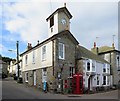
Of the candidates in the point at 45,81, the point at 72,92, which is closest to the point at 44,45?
the point at 45,81

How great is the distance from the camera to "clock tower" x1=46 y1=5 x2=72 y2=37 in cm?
2888

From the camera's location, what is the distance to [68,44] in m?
28.6

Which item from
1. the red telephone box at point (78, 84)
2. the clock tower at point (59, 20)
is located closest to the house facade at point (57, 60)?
the clock tower at point (59, 20)

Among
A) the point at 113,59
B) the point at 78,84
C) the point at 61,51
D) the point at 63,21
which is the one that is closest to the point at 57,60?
the point at 61,51

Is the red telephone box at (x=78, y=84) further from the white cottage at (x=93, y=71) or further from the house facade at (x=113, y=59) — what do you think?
the house facade at (x=113, y=59)

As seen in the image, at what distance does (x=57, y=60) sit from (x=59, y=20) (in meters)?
6.05

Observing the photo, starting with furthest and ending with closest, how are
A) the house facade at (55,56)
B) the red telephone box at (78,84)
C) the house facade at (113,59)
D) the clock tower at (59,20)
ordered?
1. the house facade at (113,59)
2. the clock tower at (59,20)
3. the red telephone box at (78,84)
4. the house facade at (55,56)

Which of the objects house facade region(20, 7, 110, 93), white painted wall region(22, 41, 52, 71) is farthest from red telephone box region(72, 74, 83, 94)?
white painted wall region(22, 41, 52, 71)

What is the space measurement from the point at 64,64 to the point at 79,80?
2.67 meters

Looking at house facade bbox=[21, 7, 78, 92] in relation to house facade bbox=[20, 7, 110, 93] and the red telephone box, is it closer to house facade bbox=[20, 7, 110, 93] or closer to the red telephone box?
house facade bbox=[20, 7, 110, 93]

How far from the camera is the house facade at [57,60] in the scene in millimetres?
25750

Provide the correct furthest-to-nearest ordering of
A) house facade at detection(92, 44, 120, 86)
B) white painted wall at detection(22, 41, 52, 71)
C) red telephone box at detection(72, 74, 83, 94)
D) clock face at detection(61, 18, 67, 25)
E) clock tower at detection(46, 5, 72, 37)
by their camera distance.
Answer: house facade at detection(92, 44, 120, 86)
clock face at detection(61, 18, 67, 25)
clock tower at detection(46, 5, 72, 37)
red telephone box at detection(72, 74, 83, 94)
white painted wall at detection(22, 41, 52, 71)

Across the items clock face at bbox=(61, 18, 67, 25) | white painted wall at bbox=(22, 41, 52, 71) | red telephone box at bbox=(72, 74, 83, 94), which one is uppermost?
clock face at bbox=(61, 18, 67, 25)

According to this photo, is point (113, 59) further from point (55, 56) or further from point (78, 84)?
point (55, 56)
